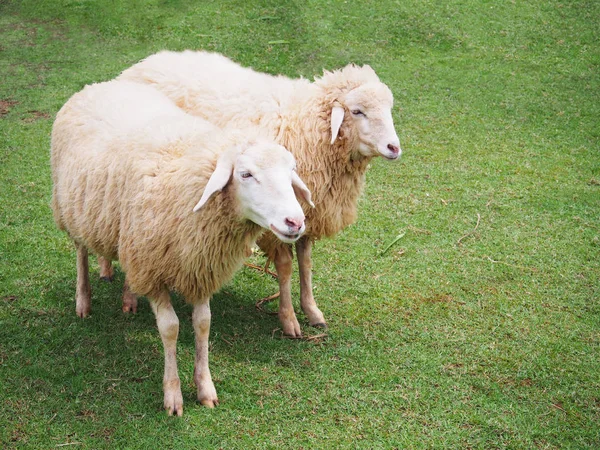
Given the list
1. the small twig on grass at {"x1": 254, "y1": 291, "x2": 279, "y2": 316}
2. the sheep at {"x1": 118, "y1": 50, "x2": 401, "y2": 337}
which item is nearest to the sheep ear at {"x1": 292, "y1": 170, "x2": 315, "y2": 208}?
the sheep at {"x1": 118, "y1": 50, "x2": 401, "y2": 337}

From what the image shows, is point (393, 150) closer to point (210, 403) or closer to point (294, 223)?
point (294, 223)

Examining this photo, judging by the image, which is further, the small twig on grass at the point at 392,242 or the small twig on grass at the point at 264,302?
the small twig on grass at the point at 392,242

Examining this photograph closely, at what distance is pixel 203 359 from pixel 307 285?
1.15 m

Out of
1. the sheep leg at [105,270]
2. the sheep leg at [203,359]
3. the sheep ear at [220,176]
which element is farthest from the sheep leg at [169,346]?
the sheep leg at [105,270]

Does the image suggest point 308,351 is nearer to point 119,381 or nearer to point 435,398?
point 435,398

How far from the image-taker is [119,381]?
407 cm

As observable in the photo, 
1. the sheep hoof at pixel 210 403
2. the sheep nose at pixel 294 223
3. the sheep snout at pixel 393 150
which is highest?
the sheep nose at pixel 294 223

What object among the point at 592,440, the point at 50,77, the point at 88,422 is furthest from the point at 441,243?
the point at 50,77

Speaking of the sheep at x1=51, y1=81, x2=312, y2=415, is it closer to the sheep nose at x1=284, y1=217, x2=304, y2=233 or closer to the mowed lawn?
the sheep nose at x1=284, y1=217, x2=304, y2=233

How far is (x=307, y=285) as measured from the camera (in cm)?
483

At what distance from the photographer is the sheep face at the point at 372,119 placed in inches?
171

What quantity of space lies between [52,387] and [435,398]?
2.34m

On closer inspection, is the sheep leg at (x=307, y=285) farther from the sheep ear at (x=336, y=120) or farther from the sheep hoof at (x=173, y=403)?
the sheep hoof at (x=173, y=403)

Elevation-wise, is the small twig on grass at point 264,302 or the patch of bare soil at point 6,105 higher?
the small twig on grass at point 264,302
